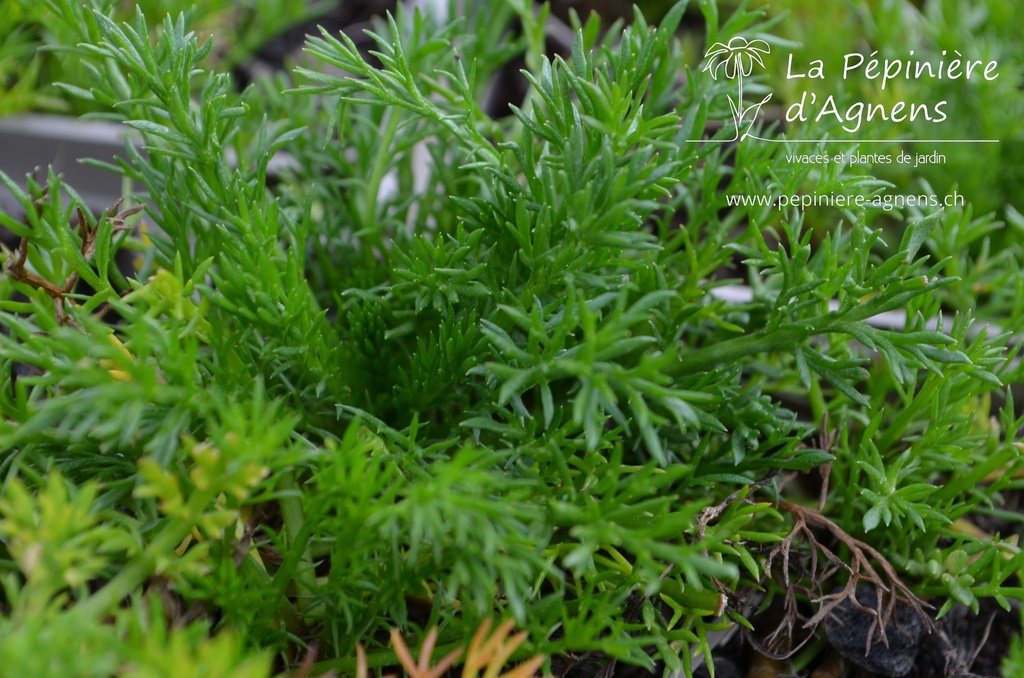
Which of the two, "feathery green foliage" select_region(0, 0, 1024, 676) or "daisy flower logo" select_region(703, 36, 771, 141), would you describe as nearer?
"feathery green foliage" select_region(0, 0, 1024, 676)

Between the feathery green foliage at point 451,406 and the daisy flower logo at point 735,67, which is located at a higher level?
the daisy flower logo at point 735,67

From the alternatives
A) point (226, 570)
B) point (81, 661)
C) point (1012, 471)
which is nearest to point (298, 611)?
point (226, 570)

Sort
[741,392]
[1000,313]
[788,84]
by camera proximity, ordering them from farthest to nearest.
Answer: [788,84] → [1000,313] → [741,392]

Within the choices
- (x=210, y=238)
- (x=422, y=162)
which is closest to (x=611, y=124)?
(x=210, y=238)

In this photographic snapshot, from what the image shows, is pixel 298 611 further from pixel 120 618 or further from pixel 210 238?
pixel 210 238

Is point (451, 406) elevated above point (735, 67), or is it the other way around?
point (735, 67)

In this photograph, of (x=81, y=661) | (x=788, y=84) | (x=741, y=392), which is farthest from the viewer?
(x=788, y=84)

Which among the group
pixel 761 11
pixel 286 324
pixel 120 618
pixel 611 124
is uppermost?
pixel 761 11

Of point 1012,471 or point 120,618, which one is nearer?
point 120,618

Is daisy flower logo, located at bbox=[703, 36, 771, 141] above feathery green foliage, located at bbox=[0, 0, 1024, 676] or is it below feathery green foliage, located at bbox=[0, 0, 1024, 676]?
above

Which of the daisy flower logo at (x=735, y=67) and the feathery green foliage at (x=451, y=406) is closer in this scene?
the feathery green foliage at (x=451, y=406)

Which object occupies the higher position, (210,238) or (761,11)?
(761,11)
